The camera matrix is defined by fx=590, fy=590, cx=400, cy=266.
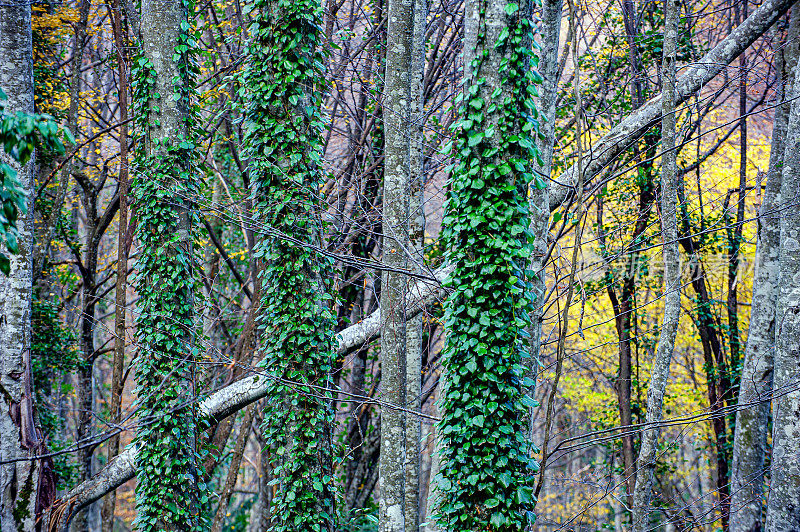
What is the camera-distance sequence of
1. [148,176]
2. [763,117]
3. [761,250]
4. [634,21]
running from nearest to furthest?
[148,176]
[761,250]
[634,21]
[763,117]

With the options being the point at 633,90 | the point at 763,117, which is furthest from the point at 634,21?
the point at 763,117

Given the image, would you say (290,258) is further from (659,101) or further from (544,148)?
(659,101)

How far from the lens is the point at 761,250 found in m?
8.39

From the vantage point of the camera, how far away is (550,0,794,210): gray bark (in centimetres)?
677

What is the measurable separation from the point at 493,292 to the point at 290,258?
9.06 feet

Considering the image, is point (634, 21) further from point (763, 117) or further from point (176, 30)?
point (176, 30)

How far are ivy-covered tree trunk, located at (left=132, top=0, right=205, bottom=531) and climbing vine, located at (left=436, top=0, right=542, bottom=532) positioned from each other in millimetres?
4068

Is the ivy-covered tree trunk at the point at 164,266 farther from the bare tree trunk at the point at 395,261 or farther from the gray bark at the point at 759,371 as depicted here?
the gray bark at the point at 759,371

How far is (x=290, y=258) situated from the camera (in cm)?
653

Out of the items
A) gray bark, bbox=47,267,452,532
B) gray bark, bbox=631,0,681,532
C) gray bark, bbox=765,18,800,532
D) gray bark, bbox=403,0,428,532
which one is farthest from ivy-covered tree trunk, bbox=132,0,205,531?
gray bark, bbox=765,18,800,532

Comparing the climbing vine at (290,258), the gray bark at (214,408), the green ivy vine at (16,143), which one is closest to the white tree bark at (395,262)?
the climbing vine at (290,258)

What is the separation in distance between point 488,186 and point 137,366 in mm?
5260

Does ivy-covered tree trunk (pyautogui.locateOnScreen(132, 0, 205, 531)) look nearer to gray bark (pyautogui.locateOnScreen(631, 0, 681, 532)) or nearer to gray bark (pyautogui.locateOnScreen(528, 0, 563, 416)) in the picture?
gray bark (pyautogui.locateOnScreen(528, 0, 563, 416))

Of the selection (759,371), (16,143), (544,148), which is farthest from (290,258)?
(759,371)
